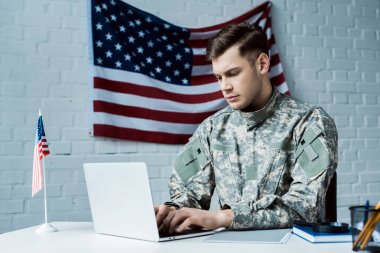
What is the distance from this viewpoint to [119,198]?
1047 millimetres

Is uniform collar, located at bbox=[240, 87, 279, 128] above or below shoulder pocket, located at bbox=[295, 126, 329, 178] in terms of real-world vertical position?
above

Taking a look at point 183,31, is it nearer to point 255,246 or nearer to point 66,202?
point 66,202

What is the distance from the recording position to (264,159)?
5.01 feet

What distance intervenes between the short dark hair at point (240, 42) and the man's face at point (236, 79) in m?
0.02

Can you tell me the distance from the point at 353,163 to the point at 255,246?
2.35 m

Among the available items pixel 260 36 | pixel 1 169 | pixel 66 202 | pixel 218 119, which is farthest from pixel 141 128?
pixel 260 36

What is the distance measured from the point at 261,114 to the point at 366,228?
0.81m

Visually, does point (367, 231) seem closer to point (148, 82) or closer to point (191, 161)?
point (191, 161)

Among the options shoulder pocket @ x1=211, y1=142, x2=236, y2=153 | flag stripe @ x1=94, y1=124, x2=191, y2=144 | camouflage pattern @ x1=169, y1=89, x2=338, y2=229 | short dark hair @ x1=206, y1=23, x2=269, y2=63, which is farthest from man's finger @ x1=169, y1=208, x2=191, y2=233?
flag stripe @ x1=94, y1=124, x2=191, y2=144

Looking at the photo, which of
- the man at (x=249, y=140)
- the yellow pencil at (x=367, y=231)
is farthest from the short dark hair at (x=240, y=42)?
the yellow pencil at (x=367, y=231)

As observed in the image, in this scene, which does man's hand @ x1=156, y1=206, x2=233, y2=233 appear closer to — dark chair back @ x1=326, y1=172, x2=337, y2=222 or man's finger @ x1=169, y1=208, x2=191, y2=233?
man's finger @ x1=169, y1=208, x2=191, y2=233

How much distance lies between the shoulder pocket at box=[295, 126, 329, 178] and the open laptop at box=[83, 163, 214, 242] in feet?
1.35

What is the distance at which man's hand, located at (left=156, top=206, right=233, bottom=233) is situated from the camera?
1089 mm

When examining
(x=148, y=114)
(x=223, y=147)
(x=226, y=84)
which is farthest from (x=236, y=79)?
(x=148, y=114)
